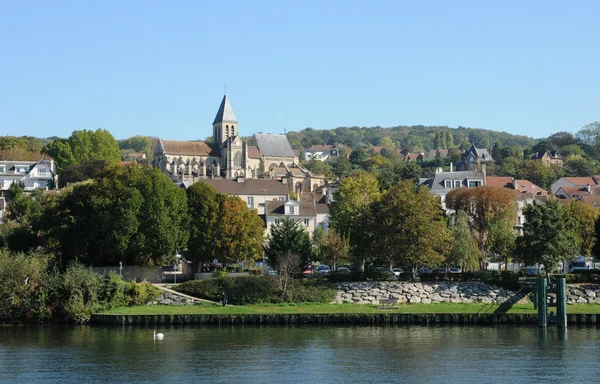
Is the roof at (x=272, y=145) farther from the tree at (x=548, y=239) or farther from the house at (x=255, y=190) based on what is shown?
the tree at (x=548, y=239)

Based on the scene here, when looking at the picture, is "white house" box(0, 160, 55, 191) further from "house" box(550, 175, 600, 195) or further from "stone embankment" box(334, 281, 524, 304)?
"stone embankment" box(334, 281, 524, 304)

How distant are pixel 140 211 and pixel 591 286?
3484 cm

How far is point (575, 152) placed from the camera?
7844 inches

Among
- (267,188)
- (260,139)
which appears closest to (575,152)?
(260,139)

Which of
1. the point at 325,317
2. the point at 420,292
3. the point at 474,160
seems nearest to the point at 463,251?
the point at 420,292

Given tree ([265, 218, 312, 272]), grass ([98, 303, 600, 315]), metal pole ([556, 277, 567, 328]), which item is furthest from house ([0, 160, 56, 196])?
metal pole ([556, 277, 567, 328])

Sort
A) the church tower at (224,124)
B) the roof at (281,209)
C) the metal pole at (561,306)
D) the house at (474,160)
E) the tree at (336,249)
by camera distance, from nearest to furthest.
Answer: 1. the metal pole at (561,306)
2. the tree at (336,249)
3. the roof at (281,209)
4. the house at (474,160)
5. the church tower at (224,124)

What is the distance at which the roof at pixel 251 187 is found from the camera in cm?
11931

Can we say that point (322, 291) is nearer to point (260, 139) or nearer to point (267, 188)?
point (267, 188)

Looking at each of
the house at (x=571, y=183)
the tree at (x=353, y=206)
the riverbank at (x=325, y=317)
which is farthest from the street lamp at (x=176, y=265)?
the house at (x=571, y=183)

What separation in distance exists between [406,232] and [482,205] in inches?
811

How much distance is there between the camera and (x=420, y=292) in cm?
6925

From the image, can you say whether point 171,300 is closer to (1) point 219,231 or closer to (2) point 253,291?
(2) point 253,291

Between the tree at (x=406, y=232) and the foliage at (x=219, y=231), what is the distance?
419 inches
